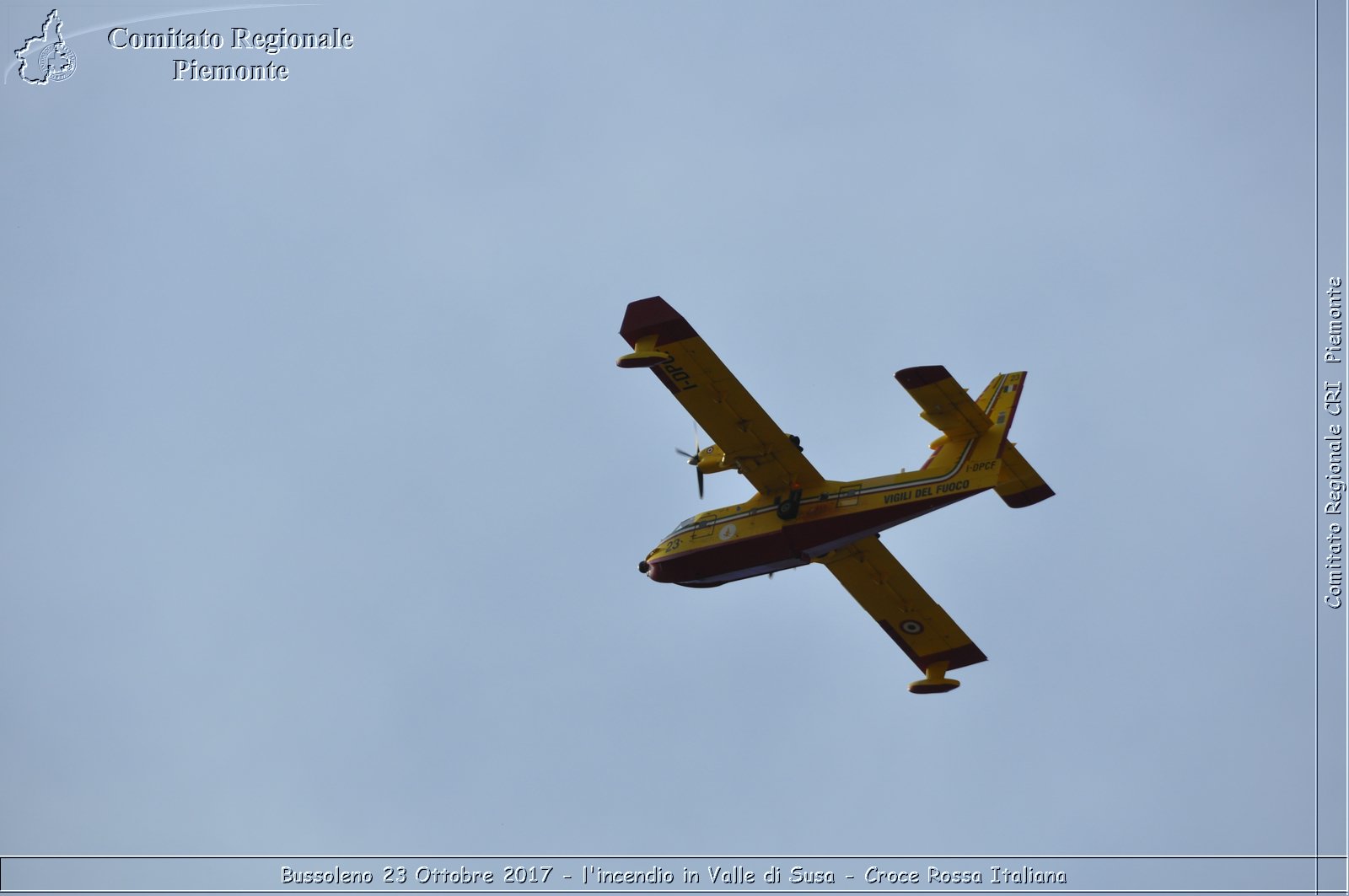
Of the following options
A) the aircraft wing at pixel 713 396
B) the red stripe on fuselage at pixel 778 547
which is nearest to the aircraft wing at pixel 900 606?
the red stripe on fuselage at pixel 778 547

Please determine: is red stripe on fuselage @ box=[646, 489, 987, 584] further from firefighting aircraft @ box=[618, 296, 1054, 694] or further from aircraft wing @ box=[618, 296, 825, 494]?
aircraft wing @ box=[618, 296, 825, 494]

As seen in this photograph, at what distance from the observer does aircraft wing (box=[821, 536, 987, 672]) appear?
40.1 metres

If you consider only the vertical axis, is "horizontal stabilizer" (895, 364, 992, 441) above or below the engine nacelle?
above

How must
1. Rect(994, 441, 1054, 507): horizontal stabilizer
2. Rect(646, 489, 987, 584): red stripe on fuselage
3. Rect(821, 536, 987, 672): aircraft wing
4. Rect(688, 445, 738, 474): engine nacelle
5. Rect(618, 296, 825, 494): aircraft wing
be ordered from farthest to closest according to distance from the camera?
Rect(821, 536, 987, 672): aircraft wing
Rect(688, 445, 738, 474): engine nacelle
Rect(646, 489, 987, 584): red stripe on fuselage
Rect(994, 441, 1054, 507): horizontal stabilizer
Rect(618, 296, 825, 494): aircraft wing

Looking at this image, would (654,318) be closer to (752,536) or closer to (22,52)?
(752,536)

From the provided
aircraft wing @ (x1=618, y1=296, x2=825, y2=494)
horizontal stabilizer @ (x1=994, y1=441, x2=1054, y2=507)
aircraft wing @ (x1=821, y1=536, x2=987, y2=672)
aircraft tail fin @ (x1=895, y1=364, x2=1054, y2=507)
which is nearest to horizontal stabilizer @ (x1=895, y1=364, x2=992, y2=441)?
aircraft tail fin @ (x1=895, y1=364, x2=1054, y2=507)

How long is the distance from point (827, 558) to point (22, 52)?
32728mm

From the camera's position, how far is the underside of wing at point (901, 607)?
132 feet

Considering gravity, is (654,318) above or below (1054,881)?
above

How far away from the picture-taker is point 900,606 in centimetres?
4122

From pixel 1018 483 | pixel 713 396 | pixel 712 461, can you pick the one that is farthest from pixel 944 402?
pixel 712 461

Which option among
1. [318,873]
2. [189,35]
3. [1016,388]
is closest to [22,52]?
[189,35]

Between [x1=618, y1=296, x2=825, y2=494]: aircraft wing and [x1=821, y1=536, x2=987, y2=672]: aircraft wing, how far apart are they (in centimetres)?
393

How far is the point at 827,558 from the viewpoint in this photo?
131ft
